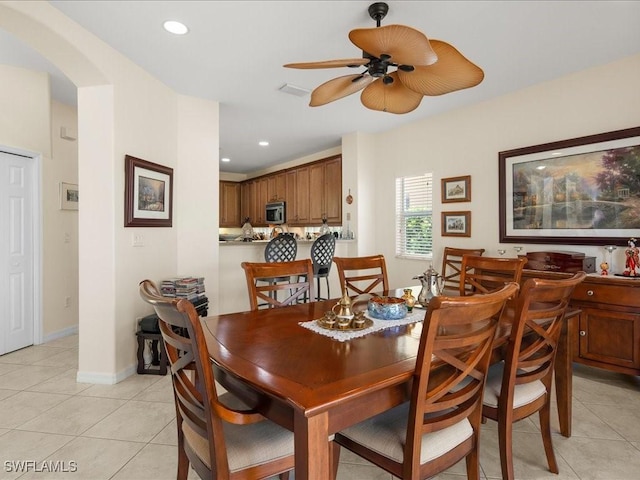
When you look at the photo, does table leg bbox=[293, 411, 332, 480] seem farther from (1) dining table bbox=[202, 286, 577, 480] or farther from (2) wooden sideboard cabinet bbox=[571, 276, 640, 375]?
(2) wooden sideboard cabinet bbox=[571, 276, 640, 375]

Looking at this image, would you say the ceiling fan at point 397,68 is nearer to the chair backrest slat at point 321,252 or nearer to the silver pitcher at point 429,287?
the silver pitcher at point 429,287

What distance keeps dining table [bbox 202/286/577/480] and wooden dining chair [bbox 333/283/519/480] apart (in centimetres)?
9

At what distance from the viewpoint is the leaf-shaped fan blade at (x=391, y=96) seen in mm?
2082

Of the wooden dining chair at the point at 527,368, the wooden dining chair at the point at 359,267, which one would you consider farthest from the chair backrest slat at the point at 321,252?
the wooden dining chair at the point at 527,368

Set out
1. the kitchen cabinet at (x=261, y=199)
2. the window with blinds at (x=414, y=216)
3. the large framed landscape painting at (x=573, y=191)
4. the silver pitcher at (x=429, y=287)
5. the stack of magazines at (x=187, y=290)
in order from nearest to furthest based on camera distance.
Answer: the silver pitcher at (x=429, y=287), the large framed landscape painting at (x=573, y=191), the stack of magazines at (x=187, y=290), the window with blinds at (x=414, y=216), the kitchen cabinet at (x=261, y=199)

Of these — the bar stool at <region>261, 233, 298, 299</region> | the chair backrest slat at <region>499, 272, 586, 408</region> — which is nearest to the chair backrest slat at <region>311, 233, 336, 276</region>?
the bar stool at <region>261, 233, 298, 299</region>

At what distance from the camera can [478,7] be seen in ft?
7.21

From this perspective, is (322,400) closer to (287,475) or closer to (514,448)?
(287,475)

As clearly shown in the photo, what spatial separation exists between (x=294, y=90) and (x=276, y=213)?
3.64m

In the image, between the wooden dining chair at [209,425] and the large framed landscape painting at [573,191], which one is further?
the large framed landscape painting at [573,191]

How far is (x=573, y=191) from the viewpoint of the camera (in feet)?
10.3

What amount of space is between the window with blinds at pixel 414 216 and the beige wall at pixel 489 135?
0.10 meters

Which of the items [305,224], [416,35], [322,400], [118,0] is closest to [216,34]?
[118,0]

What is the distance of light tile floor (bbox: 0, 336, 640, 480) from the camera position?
1.75 m
